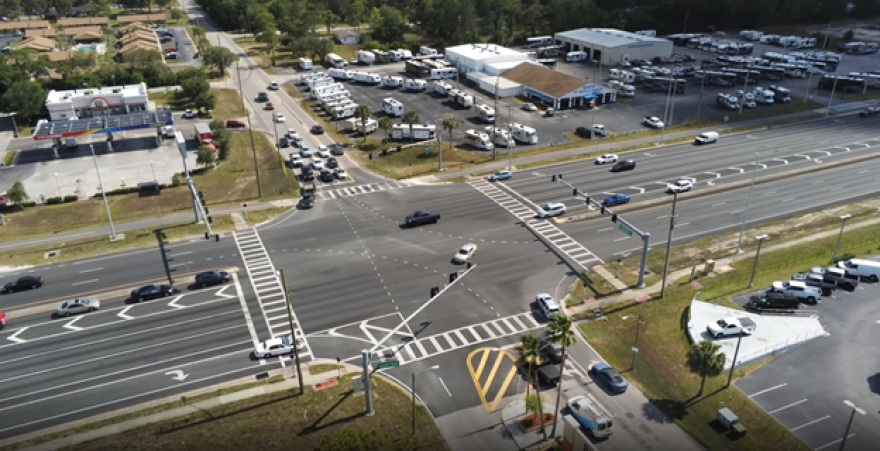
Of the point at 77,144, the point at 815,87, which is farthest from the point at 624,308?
the point at 815,87

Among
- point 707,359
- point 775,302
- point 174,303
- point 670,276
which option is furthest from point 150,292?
point 775,302

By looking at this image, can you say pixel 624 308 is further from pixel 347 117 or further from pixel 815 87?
pixel 815 87

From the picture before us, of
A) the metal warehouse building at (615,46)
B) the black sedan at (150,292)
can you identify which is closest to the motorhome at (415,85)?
the metal warehouse building at (615,46)

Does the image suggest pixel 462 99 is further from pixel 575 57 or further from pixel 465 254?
pixel 465 254

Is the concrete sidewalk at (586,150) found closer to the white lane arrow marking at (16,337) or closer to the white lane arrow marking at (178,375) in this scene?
the white lane arrow marking at (178,375)

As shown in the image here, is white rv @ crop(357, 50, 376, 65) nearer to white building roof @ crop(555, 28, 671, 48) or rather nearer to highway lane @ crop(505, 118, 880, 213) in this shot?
→ white building roof @ crop(555, 28, 671, 48)
